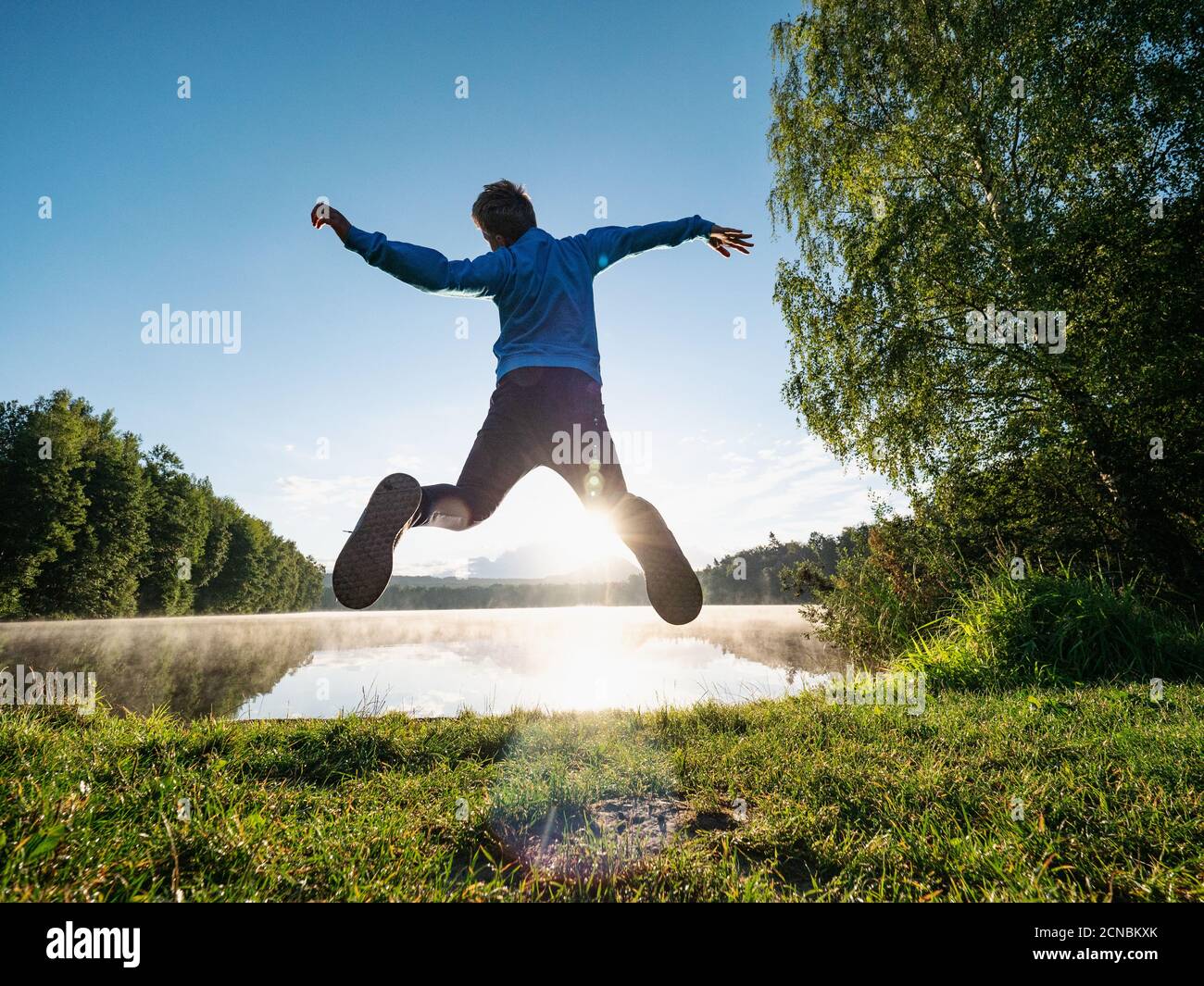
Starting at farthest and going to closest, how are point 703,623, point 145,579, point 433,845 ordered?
point 145,579
point 703,623
point 433,845

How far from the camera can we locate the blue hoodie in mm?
2621

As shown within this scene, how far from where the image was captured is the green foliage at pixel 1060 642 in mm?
5191

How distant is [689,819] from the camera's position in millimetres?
2316

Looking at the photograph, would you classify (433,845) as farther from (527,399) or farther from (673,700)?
(673,700)

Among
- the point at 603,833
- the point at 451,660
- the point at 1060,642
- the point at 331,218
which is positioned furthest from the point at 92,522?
the point at 1060,642

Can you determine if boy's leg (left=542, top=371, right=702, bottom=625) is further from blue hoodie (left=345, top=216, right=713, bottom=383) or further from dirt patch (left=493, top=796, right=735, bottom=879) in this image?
dirt patch (left=493, top=796, right=735, bottom=879)

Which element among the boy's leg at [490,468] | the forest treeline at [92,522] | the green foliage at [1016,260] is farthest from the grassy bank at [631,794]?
the forest treeline at [92,522]

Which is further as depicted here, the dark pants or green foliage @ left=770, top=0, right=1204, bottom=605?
green foliage @ left=770, top=0, right=1204, bottom=605

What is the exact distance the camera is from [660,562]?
8.86ft

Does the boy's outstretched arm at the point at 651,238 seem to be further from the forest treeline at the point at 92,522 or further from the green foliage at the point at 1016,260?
the forest treeline at the point at 92,522

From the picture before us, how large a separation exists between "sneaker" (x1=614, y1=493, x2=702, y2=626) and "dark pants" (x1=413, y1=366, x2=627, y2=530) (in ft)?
0.39

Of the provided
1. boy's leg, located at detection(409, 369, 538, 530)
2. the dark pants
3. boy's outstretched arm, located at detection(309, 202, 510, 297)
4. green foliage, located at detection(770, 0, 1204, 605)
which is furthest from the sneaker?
green foliage, located at detection(770, 0, 1204, 605)
